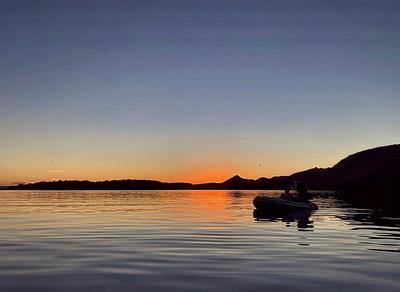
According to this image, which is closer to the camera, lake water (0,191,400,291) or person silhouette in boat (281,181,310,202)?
lake water (0,191,400,291)

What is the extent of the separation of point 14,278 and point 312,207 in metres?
45.4

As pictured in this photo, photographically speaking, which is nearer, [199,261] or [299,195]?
[199,261]

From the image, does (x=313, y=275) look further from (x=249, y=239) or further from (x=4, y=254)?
(x=4, y=254)

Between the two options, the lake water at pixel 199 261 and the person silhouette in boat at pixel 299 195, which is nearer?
the lake water at pixel 199 261

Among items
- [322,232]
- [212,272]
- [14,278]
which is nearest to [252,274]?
[212,272]

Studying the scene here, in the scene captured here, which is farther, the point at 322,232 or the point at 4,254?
the point at 322,232

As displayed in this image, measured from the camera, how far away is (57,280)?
13219mm

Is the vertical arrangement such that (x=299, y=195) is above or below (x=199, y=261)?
above

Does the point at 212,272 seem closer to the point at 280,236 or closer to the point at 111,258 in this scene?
the point at 111,258

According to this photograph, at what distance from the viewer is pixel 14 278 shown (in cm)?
1353

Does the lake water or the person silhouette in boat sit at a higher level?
the person silhouette in boat

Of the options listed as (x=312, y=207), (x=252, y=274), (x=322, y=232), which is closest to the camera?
(x=252, y=274)

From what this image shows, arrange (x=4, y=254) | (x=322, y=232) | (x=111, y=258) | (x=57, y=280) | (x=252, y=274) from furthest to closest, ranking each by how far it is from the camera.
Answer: (x=322, y=232), (x=4, y=254), (x=111, y=258), (x=252, y=274), (x=57, y=280)

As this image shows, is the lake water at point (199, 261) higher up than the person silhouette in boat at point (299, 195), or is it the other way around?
the person silhouette in boat at point (299, 195)
